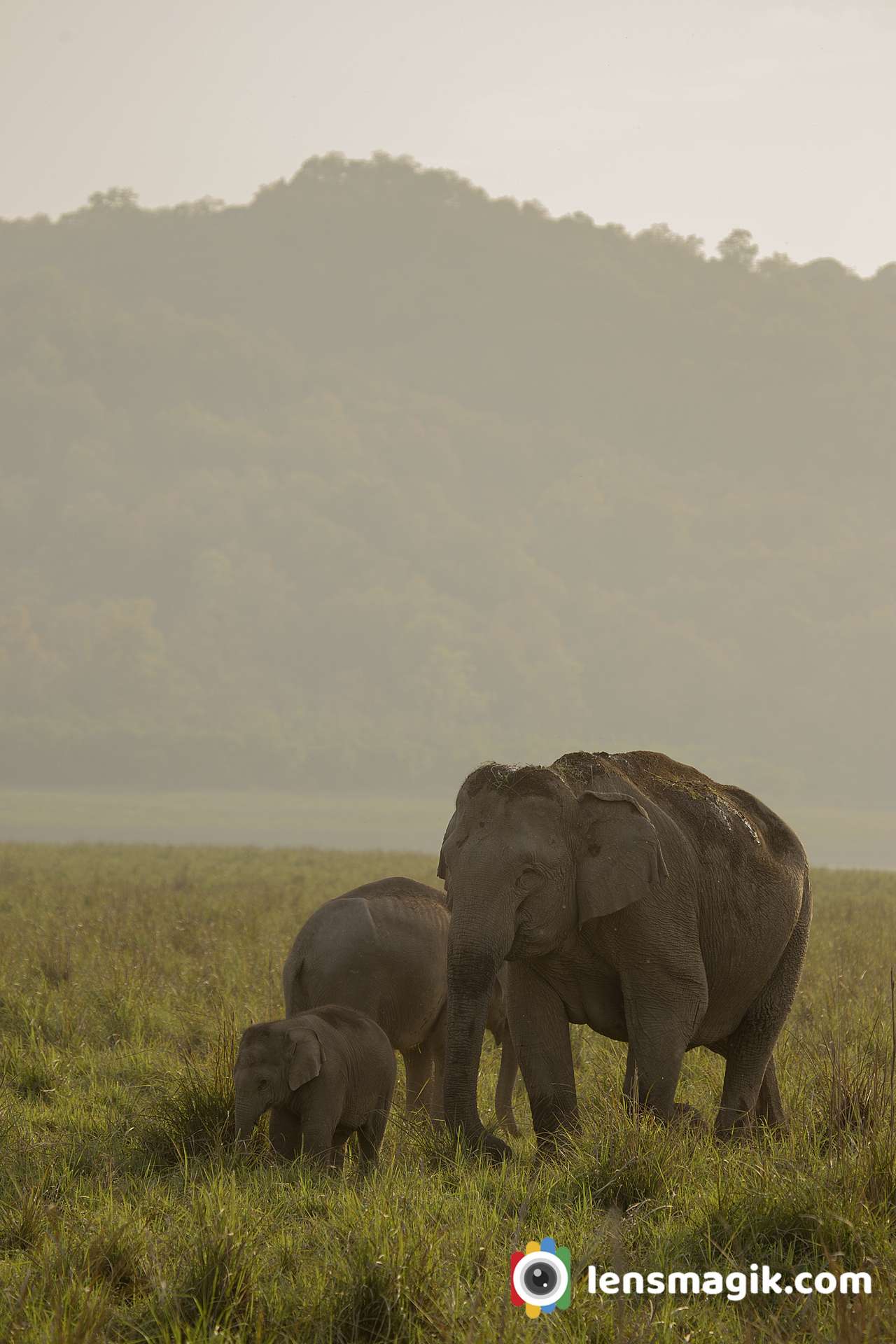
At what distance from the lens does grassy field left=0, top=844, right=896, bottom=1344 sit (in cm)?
474

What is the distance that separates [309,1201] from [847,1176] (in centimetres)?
233

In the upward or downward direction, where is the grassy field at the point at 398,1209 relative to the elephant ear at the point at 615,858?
downward

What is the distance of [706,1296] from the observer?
4980 millimetres

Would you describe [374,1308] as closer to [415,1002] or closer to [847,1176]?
[847,1176]

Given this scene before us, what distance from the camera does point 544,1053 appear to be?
→ 742 centimetres

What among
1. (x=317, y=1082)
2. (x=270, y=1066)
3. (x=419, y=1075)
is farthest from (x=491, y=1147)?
(x=419, y=1075)

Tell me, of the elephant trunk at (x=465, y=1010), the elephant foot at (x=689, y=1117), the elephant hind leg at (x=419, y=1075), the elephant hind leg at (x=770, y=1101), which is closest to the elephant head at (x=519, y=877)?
the elephant trunk at (x=465, y=1010)

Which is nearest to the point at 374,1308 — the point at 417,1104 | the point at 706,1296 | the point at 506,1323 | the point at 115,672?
the point at 506,1323

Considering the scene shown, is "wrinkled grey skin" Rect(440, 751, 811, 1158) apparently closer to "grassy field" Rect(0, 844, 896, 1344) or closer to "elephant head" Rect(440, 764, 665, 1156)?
"elephant head" Rect(440, 764, 665, 1156)

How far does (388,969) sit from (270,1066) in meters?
1.63

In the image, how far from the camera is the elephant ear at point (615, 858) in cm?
700

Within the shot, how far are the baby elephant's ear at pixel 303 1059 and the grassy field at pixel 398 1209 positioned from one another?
428 mm

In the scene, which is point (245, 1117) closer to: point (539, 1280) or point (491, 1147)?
point (491, 1147)

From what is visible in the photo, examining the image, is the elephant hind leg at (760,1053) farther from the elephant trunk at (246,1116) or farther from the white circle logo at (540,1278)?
the white circle logo at (540,1278)
